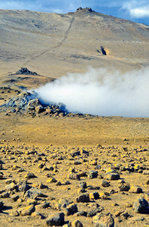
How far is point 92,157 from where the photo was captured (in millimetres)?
10445

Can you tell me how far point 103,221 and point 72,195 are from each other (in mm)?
1733

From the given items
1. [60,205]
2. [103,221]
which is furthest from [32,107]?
[103,221]

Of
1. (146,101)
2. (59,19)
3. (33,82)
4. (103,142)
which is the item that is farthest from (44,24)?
(103,142)

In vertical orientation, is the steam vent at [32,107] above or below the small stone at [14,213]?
above

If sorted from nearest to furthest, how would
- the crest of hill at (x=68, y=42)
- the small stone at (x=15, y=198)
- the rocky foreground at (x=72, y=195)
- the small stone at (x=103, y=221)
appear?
1. the small stone at (x=103, y=221)
2. the rocky foreground at (x=72, y=195)
3. the small stone at (x=15, y=198)
4. the crest of hill at (x=68, y=42)

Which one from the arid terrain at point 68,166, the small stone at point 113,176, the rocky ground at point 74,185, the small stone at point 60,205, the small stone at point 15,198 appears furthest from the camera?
the small stone at point 113,176

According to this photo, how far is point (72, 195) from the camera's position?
5.55m

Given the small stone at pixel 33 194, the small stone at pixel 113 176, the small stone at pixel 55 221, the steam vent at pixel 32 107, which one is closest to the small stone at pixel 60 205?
the small stone at pixel 33 194

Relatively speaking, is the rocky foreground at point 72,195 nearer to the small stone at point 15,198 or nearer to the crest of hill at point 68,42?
the small stone at point 15,198

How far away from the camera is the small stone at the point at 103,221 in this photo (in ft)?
12.5

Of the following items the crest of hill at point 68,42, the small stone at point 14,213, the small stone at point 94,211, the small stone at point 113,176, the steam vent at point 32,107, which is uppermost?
the crest of hill at point 68,42

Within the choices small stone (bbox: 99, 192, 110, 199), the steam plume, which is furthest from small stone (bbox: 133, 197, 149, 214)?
the steam plume

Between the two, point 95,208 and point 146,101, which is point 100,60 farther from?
point 95,208

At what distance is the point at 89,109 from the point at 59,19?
134 metres
